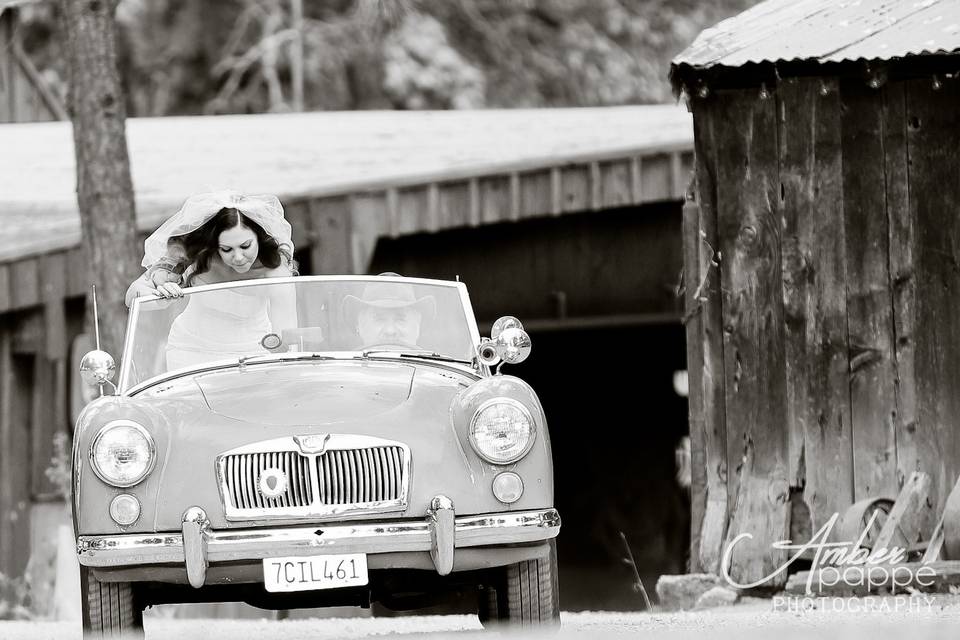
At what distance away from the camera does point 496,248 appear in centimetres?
1339

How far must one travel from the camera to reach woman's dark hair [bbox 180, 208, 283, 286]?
24.4 ft

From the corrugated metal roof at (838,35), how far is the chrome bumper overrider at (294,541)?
129 inches

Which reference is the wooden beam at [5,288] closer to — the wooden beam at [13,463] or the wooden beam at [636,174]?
the wooden beam at [13,463]

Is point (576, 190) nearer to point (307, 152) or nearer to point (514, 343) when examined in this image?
point (307, 152)

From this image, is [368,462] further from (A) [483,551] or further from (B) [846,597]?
(B) [846,597]

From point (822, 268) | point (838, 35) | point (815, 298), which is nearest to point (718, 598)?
point (815, 298)

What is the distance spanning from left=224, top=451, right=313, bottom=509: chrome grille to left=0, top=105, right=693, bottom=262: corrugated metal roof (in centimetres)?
634

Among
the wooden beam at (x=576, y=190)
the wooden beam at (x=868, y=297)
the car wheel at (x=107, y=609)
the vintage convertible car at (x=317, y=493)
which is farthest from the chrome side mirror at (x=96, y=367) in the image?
the wooden beam at (x=576, y=190)

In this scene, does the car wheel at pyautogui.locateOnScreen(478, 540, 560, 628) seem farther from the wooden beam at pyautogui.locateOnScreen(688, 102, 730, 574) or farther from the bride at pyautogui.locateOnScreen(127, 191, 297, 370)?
the wooden beam at pyautogui.locateOnScreen(688, 102, 730, 574)

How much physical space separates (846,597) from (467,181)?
18.8ft

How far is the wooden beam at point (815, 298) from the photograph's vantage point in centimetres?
838

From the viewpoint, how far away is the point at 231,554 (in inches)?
226

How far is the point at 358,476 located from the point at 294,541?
32 centimetres

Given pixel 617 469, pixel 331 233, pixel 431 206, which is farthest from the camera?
pixel 617 469
